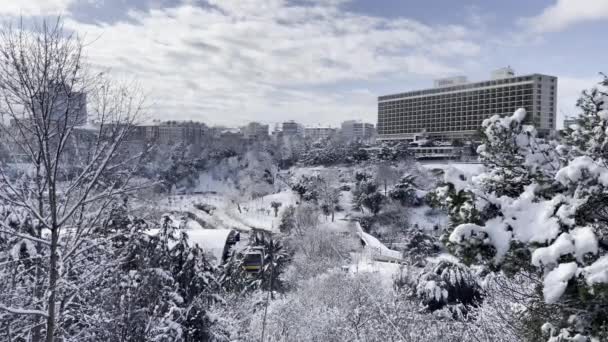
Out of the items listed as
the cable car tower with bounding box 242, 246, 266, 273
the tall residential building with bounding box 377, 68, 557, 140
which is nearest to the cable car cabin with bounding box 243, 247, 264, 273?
the cable car tower with bounding box 242, 246, 266, 273

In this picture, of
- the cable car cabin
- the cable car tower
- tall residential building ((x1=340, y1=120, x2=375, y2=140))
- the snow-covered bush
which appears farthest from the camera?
tall residential building ((x1=340, y1=120, x2=375, y2=140))

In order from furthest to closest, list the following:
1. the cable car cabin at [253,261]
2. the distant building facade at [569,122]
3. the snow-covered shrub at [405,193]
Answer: the snow-covered shrub at [405,193] < the cable car cabin at [253,261] < the distant building facade at [569,122]

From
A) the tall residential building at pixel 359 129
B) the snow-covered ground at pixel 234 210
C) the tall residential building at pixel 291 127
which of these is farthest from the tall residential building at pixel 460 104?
the tall residential building at pixel 291 127

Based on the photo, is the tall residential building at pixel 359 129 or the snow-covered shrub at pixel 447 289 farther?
the tall residential building at pixel 359 129

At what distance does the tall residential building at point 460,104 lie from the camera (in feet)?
184

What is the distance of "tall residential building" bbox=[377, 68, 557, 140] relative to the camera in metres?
56.1

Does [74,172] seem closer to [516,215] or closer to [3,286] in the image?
[3,286]

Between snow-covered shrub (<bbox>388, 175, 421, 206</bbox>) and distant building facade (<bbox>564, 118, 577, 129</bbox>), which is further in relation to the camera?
snow-covered shrub (<bbox>388, 175, 421, 206</bbox>)

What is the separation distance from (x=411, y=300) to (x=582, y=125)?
11657 mm

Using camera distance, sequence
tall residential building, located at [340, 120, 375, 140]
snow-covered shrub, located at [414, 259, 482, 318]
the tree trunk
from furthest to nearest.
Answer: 1. tall residential building, located at [340, 120, 375, 140]
2. snow-covered shrub, located at [414, 259, 482, 318]
3. the tree trunk

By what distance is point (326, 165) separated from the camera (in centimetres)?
4975

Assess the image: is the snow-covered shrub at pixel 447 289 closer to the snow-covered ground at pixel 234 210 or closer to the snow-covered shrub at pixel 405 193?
the snow-covered shrub at pixel 405 193

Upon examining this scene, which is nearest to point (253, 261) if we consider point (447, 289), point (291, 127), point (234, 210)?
point (447, 289)

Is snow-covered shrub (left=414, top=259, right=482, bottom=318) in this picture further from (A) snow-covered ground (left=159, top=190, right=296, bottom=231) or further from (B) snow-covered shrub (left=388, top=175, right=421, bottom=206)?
(A) snow-covered ground (left=159, top=190, right=296, bottom=231)
